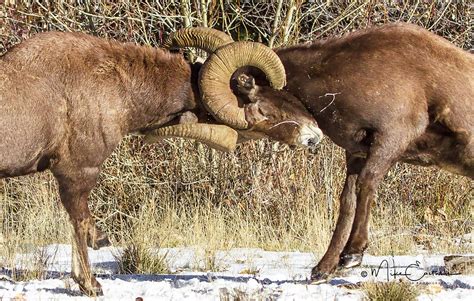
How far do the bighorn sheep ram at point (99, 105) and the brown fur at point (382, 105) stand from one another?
0.35 meters

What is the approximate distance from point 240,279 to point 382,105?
6.20 feet

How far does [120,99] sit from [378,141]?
2.20m

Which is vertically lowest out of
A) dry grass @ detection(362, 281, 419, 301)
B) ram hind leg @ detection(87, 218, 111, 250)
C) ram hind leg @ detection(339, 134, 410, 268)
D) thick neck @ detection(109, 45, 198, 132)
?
dry grass @ detection(362, 281, 419, 301)

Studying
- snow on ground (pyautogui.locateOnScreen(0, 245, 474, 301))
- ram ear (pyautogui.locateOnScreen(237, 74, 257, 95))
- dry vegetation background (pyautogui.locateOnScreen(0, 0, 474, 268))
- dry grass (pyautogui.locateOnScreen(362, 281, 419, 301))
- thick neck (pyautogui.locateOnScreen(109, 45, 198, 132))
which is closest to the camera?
dry grass (pyautogui.locateOnScreen(362, 281, 419, 301))

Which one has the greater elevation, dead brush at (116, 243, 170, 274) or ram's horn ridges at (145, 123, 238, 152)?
ram's horn ridges at (145, 123, 238, 152)

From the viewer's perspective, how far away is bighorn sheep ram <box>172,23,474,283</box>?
8984 millimetres

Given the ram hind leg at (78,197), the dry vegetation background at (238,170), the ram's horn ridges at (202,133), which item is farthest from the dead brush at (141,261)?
the dry vegetation background at (238,170)

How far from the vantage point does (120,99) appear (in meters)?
8.96

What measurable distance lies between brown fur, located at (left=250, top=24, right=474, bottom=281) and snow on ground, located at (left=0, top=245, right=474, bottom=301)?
19.7 inches

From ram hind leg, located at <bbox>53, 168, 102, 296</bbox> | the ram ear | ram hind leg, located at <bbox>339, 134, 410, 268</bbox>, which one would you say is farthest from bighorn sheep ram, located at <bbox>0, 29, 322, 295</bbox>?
ram hind leg, located at <bbox>339, 134, 410, 268</bbox>

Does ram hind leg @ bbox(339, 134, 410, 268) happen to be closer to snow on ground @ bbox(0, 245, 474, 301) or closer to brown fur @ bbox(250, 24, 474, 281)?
A: brown fur @ bbox(250, 24, 474, 281)

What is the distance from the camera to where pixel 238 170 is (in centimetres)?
1368

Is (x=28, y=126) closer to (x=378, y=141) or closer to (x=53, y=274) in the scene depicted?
(x=53, y=274)

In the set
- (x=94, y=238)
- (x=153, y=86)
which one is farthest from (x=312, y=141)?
(x=94, y=238)
